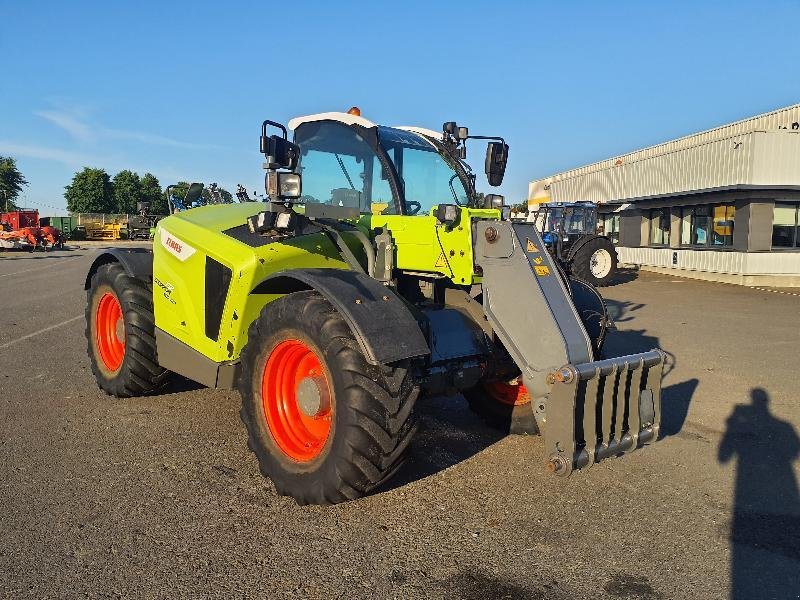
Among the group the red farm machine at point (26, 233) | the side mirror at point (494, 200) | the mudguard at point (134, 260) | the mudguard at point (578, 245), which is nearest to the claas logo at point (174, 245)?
the mudguard at point (134, 260)

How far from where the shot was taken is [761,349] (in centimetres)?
876

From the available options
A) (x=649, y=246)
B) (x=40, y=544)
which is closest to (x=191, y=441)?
(x=40, y=544)

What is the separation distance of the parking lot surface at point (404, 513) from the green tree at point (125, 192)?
279ft

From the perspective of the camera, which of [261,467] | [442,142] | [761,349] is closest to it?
[261,467]

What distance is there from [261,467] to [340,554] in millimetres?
904

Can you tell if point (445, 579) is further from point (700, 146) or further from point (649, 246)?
point (649, 246)

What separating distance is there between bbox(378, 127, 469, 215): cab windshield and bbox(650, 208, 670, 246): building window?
20075mm

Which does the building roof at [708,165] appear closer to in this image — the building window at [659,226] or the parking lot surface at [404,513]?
the building window at [659,226]

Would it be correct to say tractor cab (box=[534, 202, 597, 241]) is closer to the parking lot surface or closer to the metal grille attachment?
the parking lot surface

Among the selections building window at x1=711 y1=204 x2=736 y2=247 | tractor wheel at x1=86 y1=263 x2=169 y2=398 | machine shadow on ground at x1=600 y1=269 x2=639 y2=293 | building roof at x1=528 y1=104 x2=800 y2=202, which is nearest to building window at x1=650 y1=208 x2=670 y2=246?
building roof at x1=528 y1=104 x2=800 y2=202

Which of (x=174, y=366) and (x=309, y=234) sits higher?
(x=309, y=234)

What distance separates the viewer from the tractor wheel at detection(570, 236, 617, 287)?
17672 millimetres

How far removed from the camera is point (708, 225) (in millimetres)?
20422

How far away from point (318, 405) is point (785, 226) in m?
19.1
